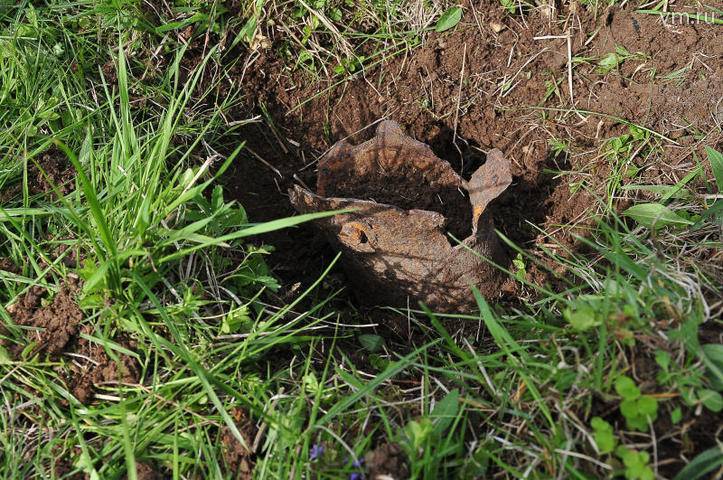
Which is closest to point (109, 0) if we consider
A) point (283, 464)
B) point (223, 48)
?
point (223, 48)

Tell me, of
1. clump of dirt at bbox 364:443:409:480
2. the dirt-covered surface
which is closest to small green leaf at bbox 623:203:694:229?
the dirt-covered surface

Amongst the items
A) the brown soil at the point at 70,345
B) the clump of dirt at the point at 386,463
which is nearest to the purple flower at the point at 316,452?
the clump of dirt at the point at 386,463

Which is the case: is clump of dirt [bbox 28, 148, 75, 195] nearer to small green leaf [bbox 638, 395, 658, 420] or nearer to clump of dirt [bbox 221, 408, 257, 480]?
clump of dirt [bbox 221, 408, 257, 480]

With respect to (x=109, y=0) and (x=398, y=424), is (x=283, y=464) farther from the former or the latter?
(x=109, y=0)

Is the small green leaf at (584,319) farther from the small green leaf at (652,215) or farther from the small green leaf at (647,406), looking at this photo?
the small green leaf at (652,215)

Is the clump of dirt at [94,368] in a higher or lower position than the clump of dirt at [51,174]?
lower

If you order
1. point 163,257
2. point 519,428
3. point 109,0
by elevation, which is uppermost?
point 109,0
